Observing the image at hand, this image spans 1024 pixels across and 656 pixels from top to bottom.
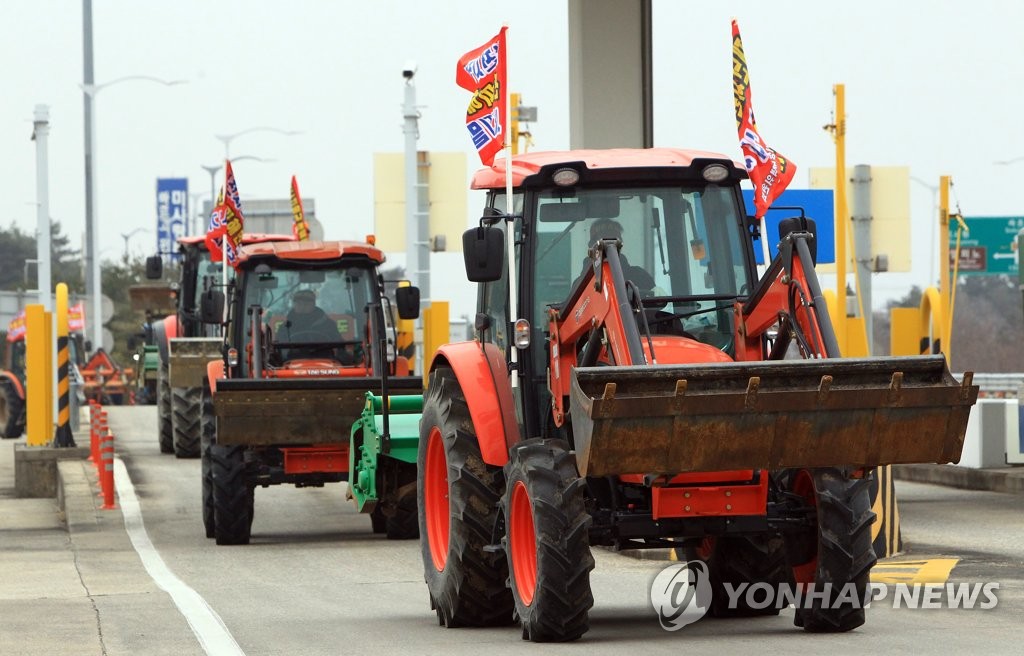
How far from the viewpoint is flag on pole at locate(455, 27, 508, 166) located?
1236cm

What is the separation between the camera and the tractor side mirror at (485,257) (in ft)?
34.4

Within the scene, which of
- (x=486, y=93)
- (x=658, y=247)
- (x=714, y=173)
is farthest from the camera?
(x=486, y=93)

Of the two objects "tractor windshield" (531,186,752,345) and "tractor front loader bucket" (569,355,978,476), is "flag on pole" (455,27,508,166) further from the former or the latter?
"tractor front loader bucket" (569,355,978,476)

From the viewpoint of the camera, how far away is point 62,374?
1058 inches

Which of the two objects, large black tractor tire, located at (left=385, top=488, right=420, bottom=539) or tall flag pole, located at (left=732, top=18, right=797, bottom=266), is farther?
large black tractor tire, located at (left=385, top=488, right=420, bottom=539)

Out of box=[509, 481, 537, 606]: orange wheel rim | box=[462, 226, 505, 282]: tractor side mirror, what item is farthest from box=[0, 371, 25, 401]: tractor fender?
box=[509, 481, 537, 606]: orange wheel rim

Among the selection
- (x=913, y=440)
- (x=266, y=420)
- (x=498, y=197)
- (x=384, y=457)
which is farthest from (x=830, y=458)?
(x=266, y=420)

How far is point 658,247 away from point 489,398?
1252 millimetres

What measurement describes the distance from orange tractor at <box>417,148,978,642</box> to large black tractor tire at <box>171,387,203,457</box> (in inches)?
643

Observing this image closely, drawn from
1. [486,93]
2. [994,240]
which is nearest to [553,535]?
[486,93]

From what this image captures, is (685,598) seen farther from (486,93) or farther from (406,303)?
(406,303)

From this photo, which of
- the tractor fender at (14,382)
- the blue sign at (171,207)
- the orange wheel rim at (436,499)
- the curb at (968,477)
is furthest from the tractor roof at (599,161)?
the blue sign at (171,207)

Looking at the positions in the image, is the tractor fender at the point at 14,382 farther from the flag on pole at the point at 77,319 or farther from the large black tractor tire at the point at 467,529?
the large black tractor tire at the point at 467,529

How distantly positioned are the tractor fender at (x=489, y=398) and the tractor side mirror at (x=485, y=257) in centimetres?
94
